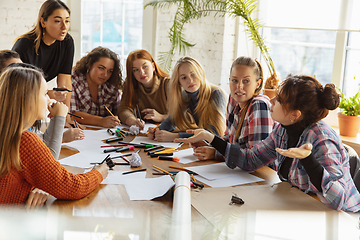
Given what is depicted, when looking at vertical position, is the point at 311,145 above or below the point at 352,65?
below

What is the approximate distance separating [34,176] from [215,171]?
2.32 feet

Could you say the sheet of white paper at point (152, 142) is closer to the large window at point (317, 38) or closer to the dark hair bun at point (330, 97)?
the dark hair bun at point (330, 97)

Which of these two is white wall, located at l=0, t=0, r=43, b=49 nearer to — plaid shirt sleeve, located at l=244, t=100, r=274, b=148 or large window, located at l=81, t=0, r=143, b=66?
large window, located at l=81, t=0, r=143, b=66

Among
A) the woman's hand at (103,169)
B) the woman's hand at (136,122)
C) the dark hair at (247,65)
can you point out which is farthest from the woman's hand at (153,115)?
the woman's hand at (103,169)

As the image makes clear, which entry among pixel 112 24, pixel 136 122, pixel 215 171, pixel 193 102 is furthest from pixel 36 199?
pixel 112 24

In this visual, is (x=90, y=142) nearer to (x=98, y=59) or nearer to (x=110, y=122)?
(x=110, y=122)

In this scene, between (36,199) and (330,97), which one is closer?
(36,199)

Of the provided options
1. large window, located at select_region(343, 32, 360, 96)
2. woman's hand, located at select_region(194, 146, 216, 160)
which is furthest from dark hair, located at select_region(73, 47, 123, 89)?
large window, located at select_region(343, 32, 360, 96)

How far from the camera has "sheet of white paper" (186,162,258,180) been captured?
135 centimetres

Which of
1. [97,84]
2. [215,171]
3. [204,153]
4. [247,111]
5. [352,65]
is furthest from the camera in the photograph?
[352,65]

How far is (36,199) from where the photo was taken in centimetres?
102

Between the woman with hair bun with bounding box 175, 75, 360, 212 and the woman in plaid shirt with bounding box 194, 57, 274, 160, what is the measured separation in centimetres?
18

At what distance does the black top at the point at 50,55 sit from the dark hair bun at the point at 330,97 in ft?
5.72

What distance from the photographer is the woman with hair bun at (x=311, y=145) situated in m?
1.06
